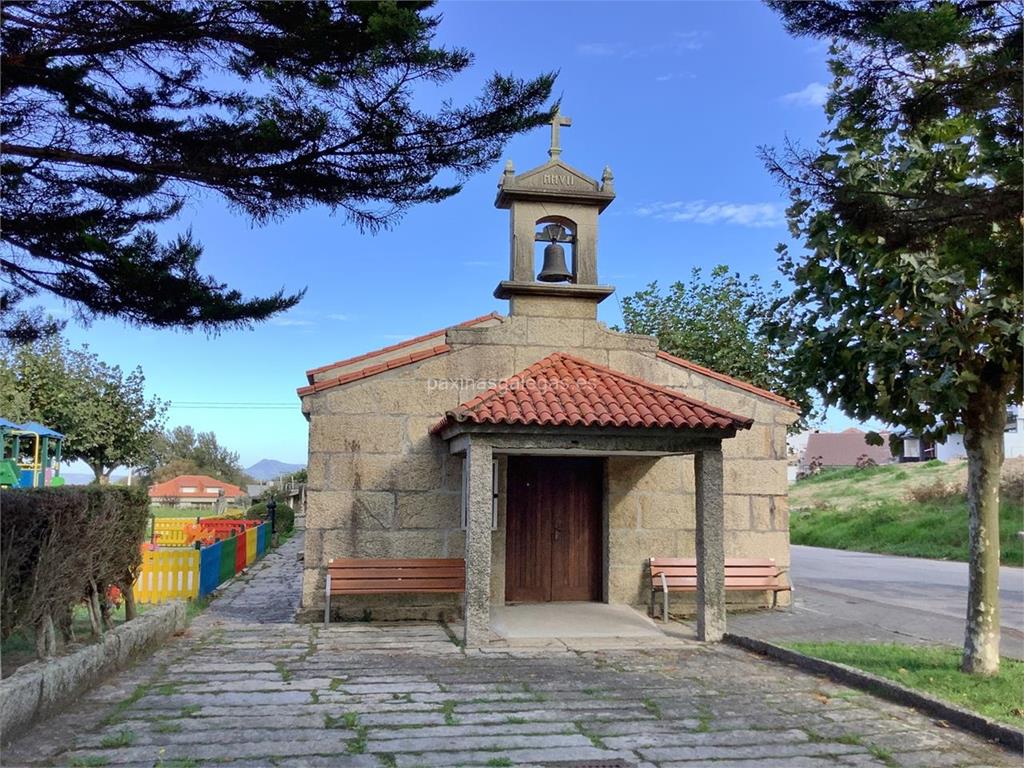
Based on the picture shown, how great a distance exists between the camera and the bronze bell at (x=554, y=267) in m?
11.3

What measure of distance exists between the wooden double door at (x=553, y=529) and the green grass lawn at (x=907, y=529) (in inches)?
631

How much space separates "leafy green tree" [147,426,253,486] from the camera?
70375 mm

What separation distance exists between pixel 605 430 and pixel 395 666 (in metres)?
3.43

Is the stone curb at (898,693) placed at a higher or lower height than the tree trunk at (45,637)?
lower

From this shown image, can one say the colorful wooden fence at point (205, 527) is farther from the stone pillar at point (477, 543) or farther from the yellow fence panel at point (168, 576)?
the stone pillar at point (477, 543)

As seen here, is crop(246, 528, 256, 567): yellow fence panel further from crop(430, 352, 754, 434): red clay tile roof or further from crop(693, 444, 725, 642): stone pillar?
crop(693, 444, 725, 642): stone pillar

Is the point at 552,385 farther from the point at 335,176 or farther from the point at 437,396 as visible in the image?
the point at 335,176

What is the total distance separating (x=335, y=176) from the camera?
18.0 feet

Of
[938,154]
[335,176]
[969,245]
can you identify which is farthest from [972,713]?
[335,176]

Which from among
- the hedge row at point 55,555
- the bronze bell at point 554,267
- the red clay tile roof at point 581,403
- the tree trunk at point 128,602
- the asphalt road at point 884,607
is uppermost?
the bronze bell at point 554,267

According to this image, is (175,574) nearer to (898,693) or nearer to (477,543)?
(477,543)

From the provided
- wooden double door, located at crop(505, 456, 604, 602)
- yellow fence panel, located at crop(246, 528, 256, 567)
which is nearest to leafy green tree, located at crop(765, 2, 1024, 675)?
wooden double door, located at crop(505, 456, 604, 602)

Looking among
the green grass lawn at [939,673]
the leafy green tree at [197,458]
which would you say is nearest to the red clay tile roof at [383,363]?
the green grass lawn at [939,673]

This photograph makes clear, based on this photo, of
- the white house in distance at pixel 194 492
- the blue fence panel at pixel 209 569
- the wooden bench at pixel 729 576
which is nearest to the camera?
the wooden bench at pixel 729 576
